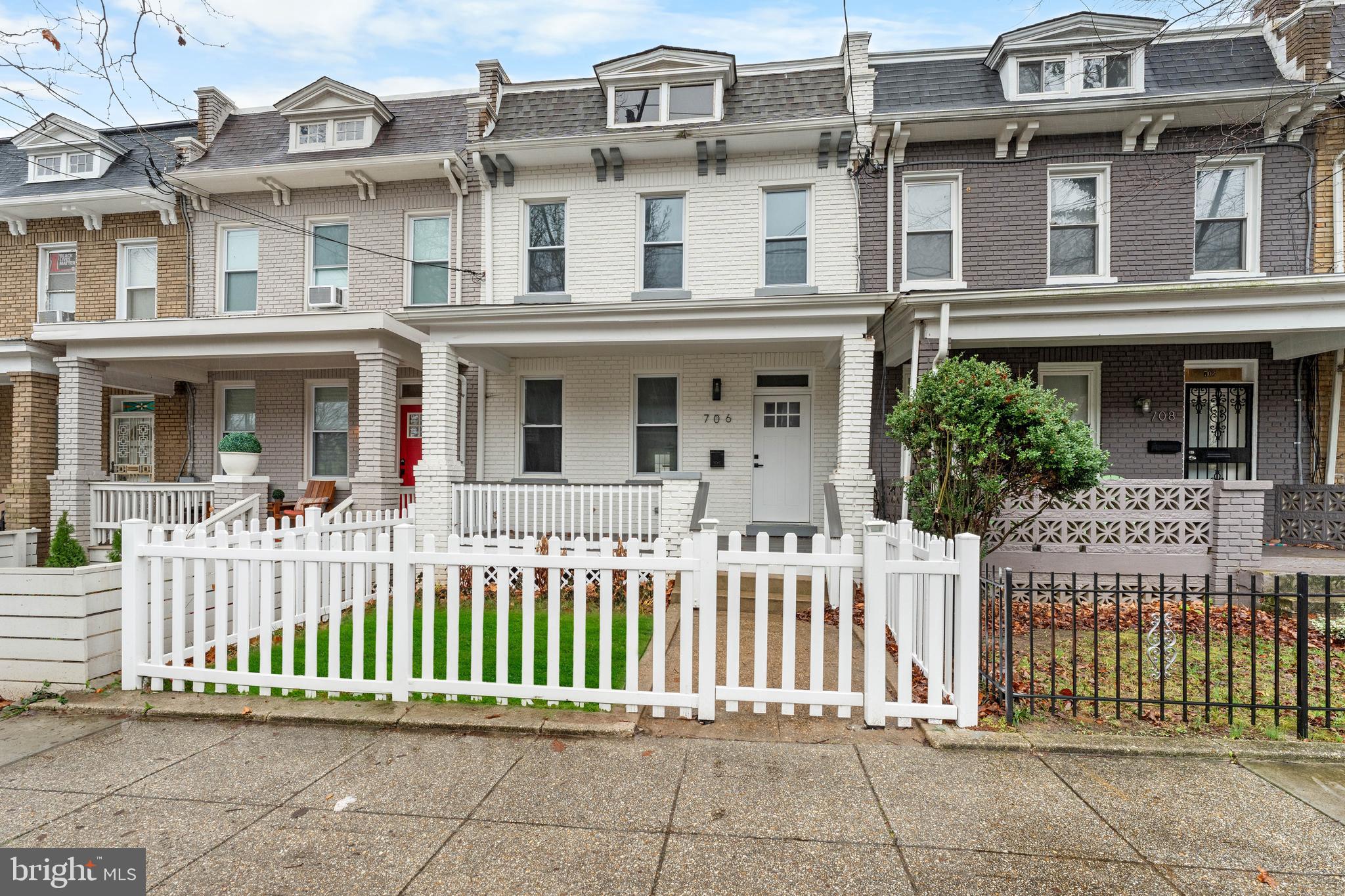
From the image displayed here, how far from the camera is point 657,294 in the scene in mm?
10164

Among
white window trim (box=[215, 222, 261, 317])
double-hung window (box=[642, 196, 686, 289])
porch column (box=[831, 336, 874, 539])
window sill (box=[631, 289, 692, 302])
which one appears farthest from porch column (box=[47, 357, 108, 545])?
porch column (box=[831, 336, 874, 539])

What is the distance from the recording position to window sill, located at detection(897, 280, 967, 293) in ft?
31.1

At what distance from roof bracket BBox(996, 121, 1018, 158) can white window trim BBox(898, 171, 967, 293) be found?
611mm

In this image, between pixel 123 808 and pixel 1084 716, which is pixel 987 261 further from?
pixel 123 808

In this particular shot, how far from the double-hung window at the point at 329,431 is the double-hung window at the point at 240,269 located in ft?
6.24

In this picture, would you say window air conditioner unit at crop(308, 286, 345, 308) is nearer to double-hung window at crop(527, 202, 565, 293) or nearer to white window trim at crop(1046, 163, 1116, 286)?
double-hung window at crop(527, 202, 565, 293)

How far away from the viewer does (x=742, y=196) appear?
10.1m

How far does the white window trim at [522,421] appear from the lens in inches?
418

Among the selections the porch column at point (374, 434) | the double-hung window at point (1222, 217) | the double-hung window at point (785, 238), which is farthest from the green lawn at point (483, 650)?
the double-hung window at point (1222, 217)

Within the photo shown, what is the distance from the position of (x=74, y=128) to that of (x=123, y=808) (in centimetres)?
1494

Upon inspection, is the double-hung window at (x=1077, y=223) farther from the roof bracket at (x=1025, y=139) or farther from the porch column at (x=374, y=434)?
the porch column at (x=374, y=434)

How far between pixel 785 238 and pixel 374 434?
689cm

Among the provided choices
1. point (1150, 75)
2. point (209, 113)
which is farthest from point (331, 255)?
point (1150, 75)

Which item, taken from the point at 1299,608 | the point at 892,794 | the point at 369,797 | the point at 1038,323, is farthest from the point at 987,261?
the point at 369,797
